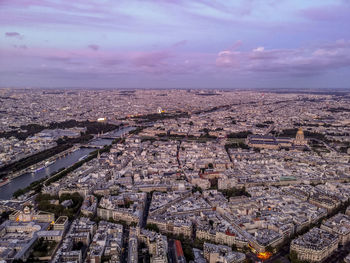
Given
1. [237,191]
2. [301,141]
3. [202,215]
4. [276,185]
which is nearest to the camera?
[202,215]

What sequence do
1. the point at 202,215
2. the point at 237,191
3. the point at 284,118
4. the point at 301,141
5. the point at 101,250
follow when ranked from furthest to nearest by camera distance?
the point at 284,118
the point at 301,141
the point at 237,191
the point at 202,215
the point at 101,250

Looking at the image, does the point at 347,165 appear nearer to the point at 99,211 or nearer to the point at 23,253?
the point at 99,211

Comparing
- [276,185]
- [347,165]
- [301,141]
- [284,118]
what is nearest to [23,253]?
[276,185]

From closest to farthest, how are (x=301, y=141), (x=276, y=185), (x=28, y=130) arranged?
(x=276, y=185), (x=301, y=141), (x=28, y=130)

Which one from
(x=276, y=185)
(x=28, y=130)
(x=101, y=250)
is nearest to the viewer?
(x=101, y=250)

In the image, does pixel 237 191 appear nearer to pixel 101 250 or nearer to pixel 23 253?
pixel 101 250

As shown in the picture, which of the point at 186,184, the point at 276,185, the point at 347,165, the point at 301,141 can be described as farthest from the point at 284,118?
the point at 186,184

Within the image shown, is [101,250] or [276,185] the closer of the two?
[101,250]

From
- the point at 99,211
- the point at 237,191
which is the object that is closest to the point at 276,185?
the point at 237,191

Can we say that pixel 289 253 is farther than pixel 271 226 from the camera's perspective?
No
